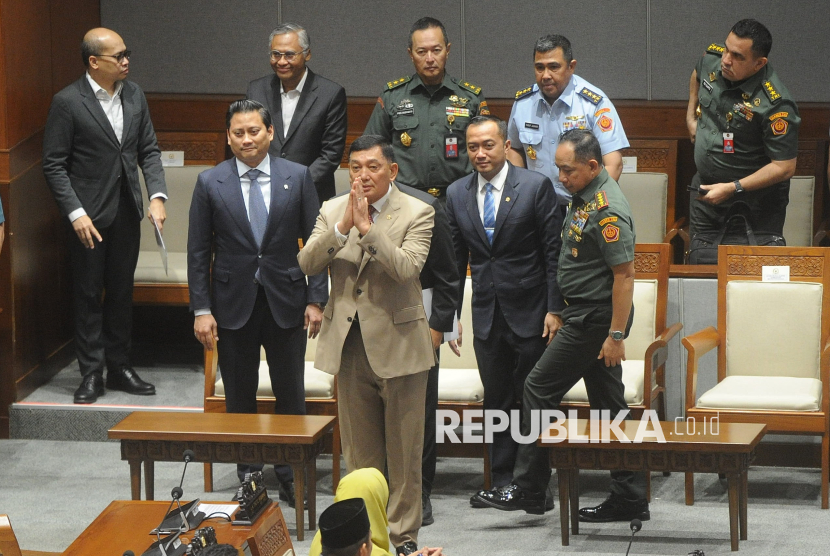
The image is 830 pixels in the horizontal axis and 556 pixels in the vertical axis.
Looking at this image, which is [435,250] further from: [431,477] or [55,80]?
[55,80]

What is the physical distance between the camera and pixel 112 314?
18.0 ft

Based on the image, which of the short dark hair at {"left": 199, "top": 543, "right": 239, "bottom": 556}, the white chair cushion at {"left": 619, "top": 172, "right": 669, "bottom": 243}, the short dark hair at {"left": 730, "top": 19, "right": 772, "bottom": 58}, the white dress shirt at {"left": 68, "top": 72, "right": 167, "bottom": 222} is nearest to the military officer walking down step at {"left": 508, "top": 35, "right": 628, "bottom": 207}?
the short dark hair at {"left": 730, "top": 19, "right": 772, "bottom": 58}

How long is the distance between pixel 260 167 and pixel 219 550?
1804 mm

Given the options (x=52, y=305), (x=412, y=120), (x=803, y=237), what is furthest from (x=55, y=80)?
(x=803, y=237)

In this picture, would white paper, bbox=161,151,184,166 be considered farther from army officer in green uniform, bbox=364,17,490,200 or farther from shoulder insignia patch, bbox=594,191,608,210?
shoulder insignia patch, bbox=594,191,608,210

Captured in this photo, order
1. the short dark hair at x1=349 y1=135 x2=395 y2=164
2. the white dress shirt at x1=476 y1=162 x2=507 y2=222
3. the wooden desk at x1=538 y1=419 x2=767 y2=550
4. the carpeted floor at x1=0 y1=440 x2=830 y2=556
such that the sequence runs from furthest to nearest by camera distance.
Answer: the white dress shirt at x1=476 y1=162 x2=507 y2=222 → the carpeted floor at x1=0 y1=440 x2=830 y2=556 → the wooden desk at x1=538 y1=419 x2=767 y2=550 → the short dark hair at x1=349 y1=135 x2=395 y2=164

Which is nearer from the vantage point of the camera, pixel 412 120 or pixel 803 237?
pixel 412 120

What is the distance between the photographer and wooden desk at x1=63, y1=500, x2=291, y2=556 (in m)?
3.20

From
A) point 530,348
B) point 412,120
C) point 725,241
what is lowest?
point 530,348

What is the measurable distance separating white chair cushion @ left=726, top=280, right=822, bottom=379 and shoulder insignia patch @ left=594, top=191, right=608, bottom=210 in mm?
1078

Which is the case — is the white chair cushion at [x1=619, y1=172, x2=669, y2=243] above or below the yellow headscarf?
above

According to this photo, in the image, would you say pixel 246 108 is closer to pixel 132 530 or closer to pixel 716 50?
pixel 132 530

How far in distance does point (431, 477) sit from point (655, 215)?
230 centimetres

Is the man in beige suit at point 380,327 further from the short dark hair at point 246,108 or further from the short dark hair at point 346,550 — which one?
the short dark hair at point 346,550
